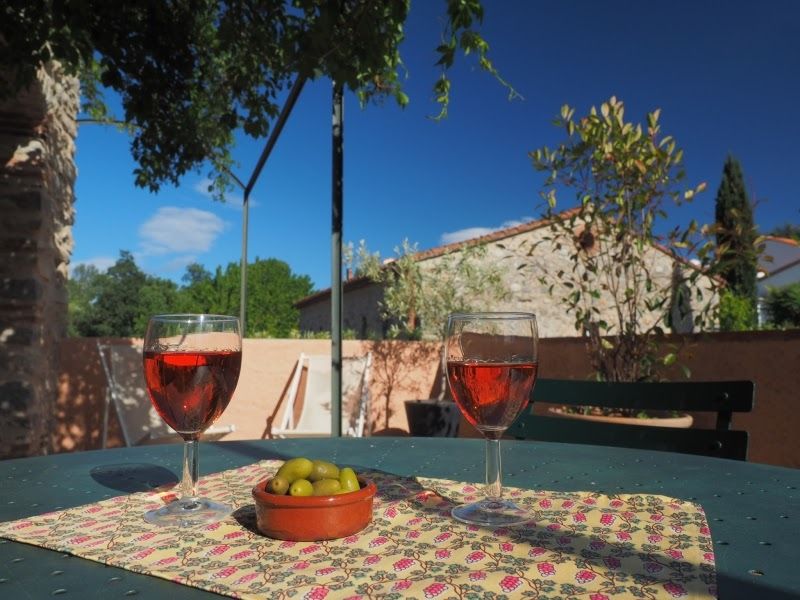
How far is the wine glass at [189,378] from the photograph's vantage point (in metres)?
0.77

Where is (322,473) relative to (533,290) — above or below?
below

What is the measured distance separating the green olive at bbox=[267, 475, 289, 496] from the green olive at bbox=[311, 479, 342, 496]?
0.03 meters

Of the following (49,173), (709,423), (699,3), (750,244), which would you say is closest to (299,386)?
(49,173)

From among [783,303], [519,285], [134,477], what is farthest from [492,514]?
[783,303]

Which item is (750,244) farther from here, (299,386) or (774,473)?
(299,386)

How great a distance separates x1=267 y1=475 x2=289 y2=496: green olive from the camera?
66 cm

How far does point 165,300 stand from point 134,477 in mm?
33942

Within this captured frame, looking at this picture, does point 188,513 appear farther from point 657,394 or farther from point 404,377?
point 404,377

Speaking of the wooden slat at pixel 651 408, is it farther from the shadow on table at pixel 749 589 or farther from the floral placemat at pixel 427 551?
the shadow on table at pixel 749 589

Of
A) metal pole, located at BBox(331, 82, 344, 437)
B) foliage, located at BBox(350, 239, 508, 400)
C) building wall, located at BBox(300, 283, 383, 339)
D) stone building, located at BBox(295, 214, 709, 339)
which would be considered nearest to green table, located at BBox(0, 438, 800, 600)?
metal pole, located at BBox(331, 82, 344, 437)

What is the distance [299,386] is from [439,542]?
5171 mm

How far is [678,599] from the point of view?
0.48 metres

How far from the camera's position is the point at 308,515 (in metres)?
0.63

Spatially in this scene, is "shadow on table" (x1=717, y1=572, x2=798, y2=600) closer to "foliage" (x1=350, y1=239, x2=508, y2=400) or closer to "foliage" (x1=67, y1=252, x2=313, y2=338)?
"foliage" (x1=350, y1=239, x2=508, y2=400)
